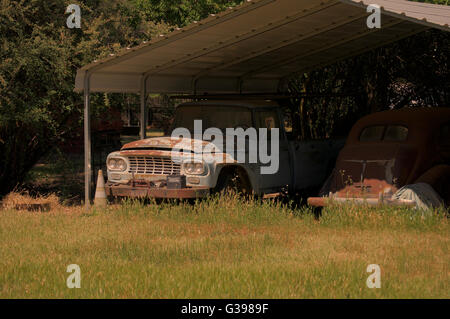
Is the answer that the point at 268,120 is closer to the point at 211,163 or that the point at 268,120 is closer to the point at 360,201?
the point at 211,163

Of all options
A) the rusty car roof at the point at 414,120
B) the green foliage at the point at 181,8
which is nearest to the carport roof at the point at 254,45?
the rusty car roof at the point at 414,120

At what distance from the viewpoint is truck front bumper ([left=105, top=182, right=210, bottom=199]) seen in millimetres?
10305

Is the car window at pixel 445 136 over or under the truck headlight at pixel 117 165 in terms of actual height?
over

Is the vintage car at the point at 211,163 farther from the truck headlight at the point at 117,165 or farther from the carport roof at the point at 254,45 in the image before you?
the carport roof at the point at 254,45

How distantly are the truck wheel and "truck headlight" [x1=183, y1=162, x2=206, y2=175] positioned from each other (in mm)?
601

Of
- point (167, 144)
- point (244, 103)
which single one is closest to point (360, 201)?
point (244, 103)

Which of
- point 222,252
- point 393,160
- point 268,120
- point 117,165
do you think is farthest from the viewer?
point 268,120

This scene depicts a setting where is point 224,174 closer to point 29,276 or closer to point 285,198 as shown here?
point 285,198

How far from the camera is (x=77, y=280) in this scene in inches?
266

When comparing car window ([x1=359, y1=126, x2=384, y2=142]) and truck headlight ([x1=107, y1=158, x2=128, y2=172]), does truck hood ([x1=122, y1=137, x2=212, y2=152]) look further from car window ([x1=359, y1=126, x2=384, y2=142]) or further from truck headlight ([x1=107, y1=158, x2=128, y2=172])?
car window ([x1=359, y1=126, x2=384, y2=142])

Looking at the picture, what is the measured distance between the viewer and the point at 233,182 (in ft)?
36.6

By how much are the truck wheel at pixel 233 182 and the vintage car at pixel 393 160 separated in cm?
129

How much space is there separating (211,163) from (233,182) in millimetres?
858

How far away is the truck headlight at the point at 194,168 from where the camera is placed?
10348mm
